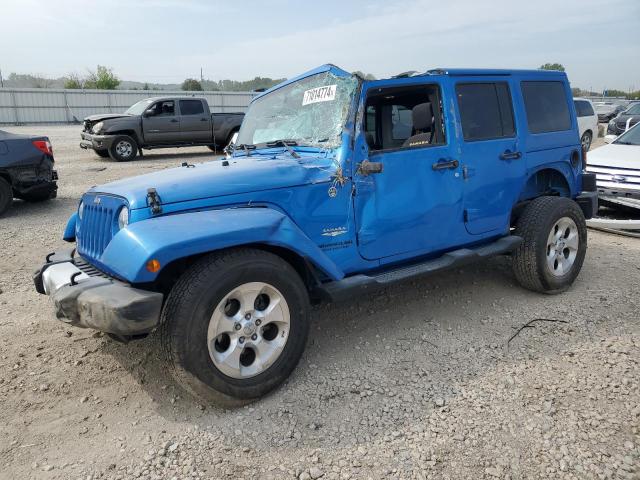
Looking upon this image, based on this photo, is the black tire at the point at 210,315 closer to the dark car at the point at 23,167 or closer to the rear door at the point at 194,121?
the dark car at the point at 23,167

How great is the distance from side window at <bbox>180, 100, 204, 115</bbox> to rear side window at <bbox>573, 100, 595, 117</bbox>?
12.6 metres

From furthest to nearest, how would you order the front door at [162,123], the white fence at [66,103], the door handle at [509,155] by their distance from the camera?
the white fence at [66,103], the front door at [162,123], the door handle at [509,155]

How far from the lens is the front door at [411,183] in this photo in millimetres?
3592

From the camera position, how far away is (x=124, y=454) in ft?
8.82

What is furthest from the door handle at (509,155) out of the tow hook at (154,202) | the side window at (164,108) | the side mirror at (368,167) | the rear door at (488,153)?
the side window at (164,108)

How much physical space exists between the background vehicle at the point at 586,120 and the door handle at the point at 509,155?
14578mm

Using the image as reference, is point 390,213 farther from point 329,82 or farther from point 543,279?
point 543,279

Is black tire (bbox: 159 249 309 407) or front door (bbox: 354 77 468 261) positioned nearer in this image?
black tire (bbox: 159 249 309 407)

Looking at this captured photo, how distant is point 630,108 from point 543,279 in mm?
19414

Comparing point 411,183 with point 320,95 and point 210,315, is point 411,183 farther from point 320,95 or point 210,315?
point 210,315

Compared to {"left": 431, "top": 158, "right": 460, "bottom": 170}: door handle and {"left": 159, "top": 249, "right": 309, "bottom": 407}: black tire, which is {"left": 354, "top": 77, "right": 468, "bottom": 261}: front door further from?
{"left": 159, "top": 249, "right": 309, "bottom": 407}: black tire

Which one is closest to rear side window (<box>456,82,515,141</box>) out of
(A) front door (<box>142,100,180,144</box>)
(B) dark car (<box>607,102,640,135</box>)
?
(A) front door (<box>142,100,180,144</box>)

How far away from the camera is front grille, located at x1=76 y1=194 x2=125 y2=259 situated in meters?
3.19

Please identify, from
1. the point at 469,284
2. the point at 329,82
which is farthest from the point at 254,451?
the point at 469,284
